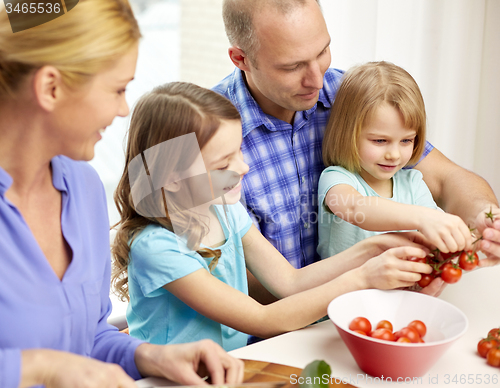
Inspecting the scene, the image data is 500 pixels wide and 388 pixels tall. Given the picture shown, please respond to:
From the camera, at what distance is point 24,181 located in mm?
887

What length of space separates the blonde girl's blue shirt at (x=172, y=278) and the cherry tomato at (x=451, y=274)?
499mm

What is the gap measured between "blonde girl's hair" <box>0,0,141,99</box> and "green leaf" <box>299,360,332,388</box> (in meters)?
0.56

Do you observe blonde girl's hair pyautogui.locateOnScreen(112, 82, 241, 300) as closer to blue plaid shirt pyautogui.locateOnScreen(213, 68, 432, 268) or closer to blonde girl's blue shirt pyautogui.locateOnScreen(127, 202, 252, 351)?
blonde girl's blue shirt pyautogui.locateOnScreen(127, 202, 252, 351)

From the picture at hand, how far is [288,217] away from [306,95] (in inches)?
15.2

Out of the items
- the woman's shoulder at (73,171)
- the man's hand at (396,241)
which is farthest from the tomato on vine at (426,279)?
the woman's shoulder at (73,171)

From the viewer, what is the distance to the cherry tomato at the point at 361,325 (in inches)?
36.4

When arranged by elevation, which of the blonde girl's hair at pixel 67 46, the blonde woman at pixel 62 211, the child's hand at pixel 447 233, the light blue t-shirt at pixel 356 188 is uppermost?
the blonde girl's hair at pixel 67 46

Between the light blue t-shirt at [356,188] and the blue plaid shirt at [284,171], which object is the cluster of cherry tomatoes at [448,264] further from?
the blue plaid shirt at [284,171]

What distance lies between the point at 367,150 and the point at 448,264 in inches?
20.8

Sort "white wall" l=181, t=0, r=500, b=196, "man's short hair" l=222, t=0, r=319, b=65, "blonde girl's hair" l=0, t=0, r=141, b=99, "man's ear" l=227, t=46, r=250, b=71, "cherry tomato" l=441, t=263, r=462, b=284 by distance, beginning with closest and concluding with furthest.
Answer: "blonde girl's hair" l=0, t=0, r=141, b=99 < "cherry tomato" l=441, t=263, r=462, b=284 < "man's short hair" l=222, t=0, r=319, b=65 < "man's ear" l=227, t=46, r=250, b=71 < "white wall" l=181, t=0, r=500, b=196

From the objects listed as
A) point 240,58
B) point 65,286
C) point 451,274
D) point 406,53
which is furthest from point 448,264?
point 406,53

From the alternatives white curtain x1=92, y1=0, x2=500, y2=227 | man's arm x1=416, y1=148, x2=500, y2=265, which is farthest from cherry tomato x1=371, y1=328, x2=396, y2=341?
white curtain x1=92, y1=0, x2=500, y2=227

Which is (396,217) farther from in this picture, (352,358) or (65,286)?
(65,286)

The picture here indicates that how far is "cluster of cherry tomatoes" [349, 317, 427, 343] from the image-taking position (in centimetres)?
90
